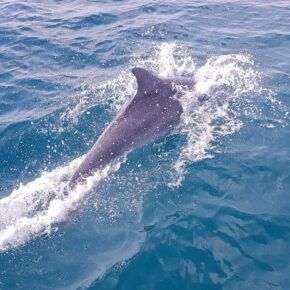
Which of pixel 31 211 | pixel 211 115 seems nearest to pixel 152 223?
pixel 31 211

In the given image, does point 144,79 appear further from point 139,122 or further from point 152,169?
point 152,169

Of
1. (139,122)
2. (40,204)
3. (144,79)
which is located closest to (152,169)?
(139,122)

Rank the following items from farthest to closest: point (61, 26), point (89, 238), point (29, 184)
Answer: point (61, 26), point (29, 184), point (89, 238)

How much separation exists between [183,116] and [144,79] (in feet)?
5.86

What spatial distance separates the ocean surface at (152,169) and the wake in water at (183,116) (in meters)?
0.04

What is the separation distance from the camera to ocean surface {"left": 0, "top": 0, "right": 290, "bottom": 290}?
26.8 feet

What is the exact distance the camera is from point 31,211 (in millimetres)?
9914

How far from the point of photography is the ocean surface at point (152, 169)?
8164 mm

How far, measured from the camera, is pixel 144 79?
11648 mm

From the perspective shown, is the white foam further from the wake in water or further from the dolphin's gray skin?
the dolphin's gray skin

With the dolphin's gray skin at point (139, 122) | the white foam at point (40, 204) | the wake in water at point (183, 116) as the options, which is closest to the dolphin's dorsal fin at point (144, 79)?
the dolphin's gray skin at point (139, 122)

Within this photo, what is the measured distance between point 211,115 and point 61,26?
11974 millimetres

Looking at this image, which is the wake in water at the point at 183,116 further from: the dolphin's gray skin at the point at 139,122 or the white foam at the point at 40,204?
the dolphin's gray skin at the point at 139,122

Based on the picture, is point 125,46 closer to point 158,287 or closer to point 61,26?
point 61,26
